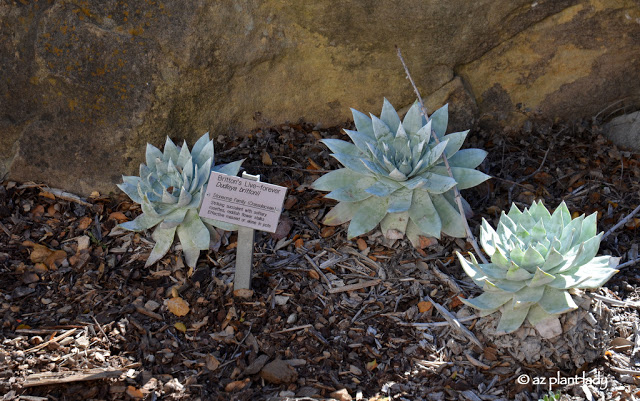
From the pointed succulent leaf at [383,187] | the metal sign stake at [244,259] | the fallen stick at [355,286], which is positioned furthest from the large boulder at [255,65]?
the fallen stick at [355,286]

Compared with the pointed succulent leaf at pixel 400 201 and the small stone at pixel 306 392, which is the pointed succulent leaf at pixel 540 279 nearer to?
the pointed succulent leaf at pixel 400 201

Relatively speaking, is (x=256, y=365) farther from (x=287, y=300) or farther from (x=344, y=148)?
(x=344, y=148)

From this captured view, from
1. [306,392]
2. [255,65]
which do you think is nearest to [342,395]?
[306,392]

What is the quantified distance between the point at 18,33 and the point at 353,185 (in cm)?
207

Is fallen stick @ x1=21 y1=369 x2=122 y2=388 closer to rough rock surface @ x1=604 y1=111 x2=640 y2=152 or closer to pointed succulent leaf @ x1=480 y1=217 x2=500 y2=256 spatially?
pointed succulent leaf @ x1=480 y1=217 x2=500 y2=256

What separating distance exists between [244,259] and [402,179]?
849 millimetres

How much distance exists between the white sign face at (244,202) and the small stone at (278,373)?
22.6 inches

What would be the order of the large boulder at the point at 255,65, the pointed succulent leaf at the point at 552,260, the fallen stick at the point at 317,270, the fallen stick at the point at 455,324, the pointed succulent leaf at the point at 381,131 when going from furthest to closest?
the large boulder at the point at 255,65 < the pointed succulent leaf at the point at 381,131 < the fallen stick at the point at 317,270 < the fallen stick at the point at 455,324 < the pointed succulent leaf at the point at 552,260

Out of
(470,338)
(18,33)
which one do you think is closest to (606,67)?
(470,338)

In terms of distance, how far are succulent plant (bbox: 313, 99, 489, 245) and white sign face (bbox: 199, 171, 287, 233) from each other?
1.36 feet

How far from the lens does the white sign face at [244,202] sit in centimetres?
268

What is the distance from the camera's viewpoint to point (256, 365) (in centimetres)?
254

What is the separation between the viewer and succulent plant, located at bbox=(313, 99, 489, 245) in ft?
9.59

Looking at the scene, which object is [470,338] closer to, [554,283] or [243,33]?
[554,283]
